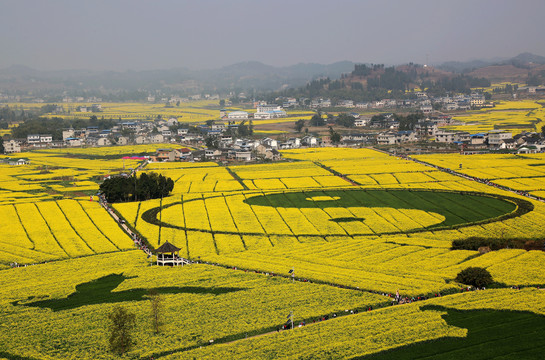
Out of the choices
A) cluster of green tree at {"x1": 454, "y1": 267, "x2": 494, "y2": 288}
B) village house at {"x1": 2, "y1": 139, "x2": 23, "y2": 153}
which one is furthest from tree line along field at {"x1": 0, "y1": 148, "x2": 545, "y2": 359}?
village house at {"x1": 2, "y1": 139, "x2": 23, "y2": 153}

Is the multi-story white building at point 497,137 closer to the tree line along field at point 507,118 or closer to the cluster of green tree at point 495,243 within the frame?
the tree line along field at point 507,118

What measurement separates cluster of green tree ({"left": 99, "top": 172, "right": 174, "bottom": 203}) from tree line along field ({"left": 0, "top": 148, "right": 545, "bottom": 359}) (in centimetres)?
180

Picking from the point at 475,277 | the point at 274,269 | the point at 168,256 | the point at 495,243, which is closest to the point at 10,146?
the point at 168,256

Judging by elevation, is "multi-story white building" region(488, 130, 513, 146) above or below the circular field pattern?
above

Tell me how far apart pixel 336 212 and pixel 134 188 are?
21.0m

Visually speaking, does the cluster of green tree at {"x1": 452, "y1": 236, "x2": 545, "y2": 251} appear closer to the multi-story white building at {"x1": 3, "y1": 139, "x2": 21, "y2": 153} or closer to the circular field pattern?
the circular field pattern

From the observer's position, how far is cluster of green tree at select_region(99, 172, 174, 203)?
189 ft

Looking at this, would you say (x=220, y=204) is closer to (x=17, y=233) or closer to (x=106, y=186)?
(x=106, y=186)

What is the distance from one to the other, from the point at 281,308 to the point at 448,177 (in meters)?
43.5

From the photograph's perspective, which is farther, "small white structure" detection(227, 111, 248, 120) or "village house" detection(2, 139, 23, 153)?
"small white structure" detection(227, 111, 248, 120)

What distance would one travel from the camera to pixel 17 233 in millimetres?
45938

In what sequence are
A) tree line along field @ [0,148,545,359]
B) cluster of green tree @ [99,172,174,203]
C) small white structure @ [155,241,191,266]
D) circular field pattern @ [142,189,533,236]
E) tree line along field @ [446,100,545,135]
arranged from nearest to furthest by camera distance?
tree line along field @ [0,148,545,359] → small white structure @ [155,241,191,266] → circular field pattern @ [142,189,533,236] → cluster of green tree @ [99,172,174,203] → tree line along field @ [446,100,545,135]

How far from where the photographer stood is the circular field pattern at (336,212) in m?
46.8

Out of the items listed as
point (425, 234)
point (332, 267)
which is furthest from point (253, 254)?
point (425, 234)
